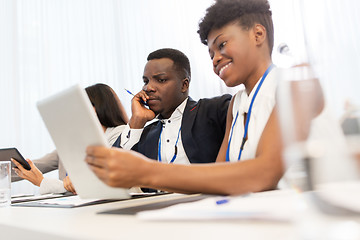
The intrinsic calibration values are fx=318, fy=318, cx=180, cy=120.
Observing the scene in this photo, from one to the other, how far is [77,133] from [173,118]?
965mm

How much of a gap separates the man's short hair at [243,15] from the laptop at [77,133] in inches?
25.5

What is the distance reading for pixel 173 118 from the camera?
5.14 ft

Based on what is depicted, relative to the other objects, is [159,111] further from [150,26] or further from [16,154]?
[150,26]

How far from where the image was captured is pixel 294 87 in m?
0.30

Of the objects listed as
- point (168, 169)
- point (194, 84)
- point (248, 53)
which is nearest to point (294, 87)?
point (168, 169)

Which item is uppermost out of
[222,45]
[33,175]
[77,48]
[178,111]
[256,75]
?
[77,48]

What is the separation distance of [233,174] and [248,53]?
1.68 ft

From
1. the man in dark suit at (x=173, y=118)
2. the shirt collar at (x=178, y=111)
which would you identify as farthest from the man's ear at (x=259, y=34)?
the shirt collar at (x=178, y=111)

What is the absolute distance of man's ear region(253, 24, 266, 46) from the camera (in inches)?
40.8

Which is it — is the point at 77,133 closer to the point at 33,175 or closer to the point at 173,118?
the point at 173,118

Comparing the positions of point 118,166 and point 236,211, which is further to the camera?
point 118,166

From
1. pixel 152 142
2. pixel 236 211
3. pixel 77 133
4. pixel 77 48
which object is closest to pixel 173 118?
pixel 152 142

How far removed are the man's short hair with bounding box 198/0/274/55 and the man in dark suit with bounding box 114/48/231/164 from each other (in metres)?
0.45

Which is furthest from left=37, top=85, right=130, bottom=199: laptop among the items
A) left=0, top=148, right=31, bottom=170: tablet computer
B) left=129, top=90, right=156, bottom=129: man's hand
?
left=0, top=148, right=31, bottom=170: tablet computer
